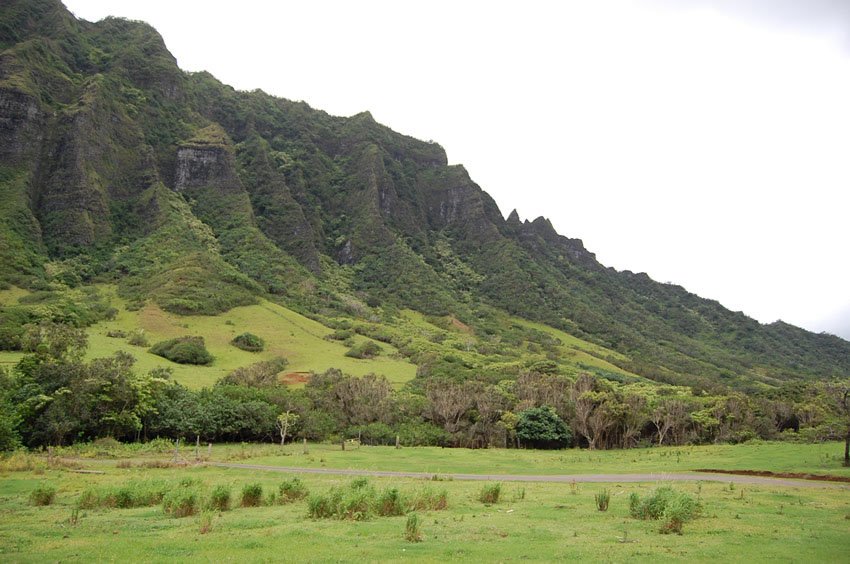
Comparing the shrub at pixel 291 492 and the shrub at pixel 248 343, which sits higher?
the shrub at pixel 248 343

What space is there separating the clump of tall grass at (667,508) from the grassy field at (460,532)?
1.05ft

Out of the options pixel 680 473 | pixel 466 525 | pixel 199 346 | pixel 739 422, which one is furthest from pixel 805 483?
pixel 199 346

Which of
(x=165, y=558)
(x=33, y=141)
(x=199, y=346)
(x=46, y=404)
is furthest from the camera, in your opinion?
(x=33, y=141)

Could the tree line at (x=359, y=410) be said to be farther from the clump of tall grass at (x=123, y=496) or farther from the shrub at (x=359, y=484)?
the shrub at (x=359, y=484)

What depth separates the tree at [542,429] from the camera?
179ft

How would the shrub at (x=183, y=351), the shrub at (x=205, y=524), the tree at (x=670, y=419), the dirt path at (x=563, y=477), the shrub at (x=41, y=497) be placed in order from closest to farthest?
1. the shrub at (x=205, y=524)
2. the shrub at (x=41, y=497)
3. the dirt path at (x=563, y=477)
4. the tree at (x=670, y=419)
5. the shrub at (x=183, y=351)

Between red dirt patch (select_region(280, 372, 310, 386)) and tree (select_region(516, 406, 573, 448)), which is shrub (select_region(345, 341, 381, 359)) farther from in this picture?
tree (select_region(516, 406, 573, 448))

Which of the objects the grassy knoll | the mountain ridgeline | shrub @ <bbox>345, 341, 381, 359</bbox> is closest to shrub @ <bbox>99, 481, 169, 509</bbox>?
the grassy knoll

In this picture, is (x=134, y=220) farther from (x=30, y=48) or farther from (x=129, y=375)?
(x=129, y=375)

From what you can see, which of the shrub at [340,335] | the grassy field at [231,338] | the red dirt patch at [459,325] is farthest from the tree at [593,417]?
the red dirt patch at [459,325]

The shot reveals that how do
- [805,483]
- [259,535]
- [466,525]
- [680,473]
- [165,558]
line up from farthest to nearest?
[680,473] → [805,483] → [466,525] → [259,535] → [165,558]

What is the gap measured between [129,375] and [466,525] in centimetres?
3748

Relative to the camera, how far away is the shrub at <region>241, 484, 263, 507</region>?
66.6 feet

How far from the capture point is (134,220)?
440ft
